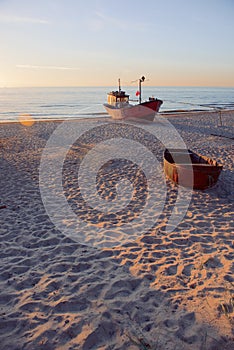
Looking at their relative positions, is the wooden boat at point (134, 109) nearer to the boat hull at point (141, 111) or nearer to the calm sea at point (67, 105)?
the boat hull at point (141, 111)

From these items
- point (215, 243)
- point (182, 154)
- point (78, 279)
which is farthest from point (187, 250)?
point (182, 154)

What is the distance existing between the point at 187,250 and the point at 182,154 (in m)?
5.62

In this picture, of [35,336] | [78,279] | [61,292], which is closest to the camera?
[35,336]

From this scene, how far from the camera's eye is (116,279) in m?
4.38

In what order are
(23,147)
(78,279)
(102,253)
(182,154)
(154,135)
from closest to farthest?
→ (78,279) → (102,253) → (182,154) → (23,147) → (154,135)

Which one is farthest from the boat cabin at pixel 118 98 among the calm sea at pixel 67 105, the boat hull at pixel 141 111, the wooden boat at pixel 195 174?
the wooden boat at pixel 195 174

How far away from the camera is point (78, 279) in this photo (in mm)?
4367

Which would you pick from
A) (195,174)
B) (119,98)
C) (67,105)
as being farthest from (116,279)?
(67,105)

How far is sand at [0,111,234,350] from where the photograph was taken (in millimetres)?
3342

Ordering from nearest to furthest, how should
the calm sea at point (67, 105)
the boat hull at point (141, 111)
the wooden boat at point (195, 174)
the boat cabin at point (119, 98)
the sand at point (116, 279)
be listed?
the sand at point (116, 279) < the wooden boat at point (195, 174) < the boat hull at point (141, 111) < the boat cabin at point (119, 98) < the calm sea at point (67, 105)

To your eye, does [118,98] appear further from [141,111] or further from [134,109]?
[141,111]

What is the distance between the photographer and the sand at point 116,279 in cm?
334

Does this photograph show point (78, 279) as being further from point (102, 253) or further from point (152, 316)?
point (152, 316)

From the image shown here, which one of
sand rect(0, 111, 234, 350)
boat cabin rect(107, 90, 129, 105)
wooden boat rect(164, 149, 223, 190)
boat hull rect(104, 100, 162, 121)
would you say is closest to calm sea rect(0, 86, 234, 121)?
boat hull rect(104, 100, 162, 121)
